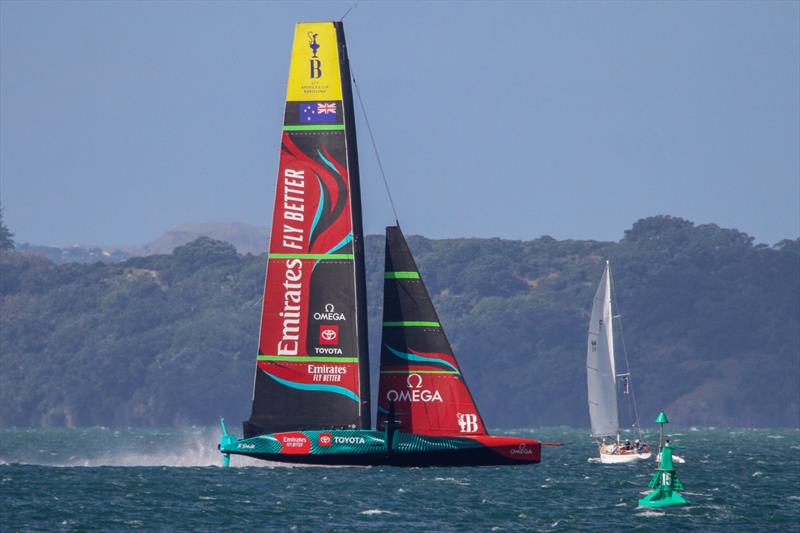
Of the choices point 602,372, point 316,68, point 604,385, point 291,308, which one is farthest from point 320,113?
point 604,385

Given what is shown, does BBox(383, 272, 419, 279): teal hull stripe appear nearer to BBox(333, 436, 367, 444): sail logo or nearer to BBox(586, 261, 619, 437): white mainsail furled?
BBox(333, 436, 367, 444): sail logo

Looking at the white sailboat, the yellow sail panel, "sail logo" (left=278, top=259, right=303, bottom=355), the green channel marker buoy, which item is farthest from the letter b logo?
the white sailboat

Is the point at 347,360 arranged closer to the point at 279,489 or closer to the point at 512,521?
the point at 279,489

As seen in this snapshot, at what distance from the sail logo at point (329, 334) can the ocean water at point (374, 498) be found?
4.50 meters

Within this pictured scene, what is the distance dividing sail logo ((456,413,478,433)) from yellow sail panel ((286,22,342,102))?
422 inches

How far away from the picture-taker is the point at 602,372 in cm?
7319

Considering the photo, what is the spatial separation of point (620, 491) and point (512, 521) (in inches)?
435

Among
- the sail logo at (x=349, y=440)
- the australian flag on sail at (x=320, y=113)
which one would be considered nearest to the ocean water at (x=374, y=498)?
the sail logo at (x=349, y=440)

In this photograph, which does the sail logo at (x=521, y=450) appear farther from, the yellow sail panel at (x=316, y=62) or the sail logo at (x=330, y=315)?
the yellow sail panel at (x=316, y=62)

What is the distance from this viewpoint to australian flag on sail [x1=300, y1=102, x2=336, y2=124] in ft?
175

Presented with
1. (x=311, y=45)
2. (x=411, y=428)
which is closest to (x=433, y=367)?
(x=411, y=428)

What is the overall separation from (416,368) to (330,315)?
3.23m

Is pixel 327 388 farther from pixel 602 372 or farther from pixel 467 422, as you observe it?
pixel 602 372

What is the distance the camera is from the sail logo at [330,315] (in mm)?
53000
